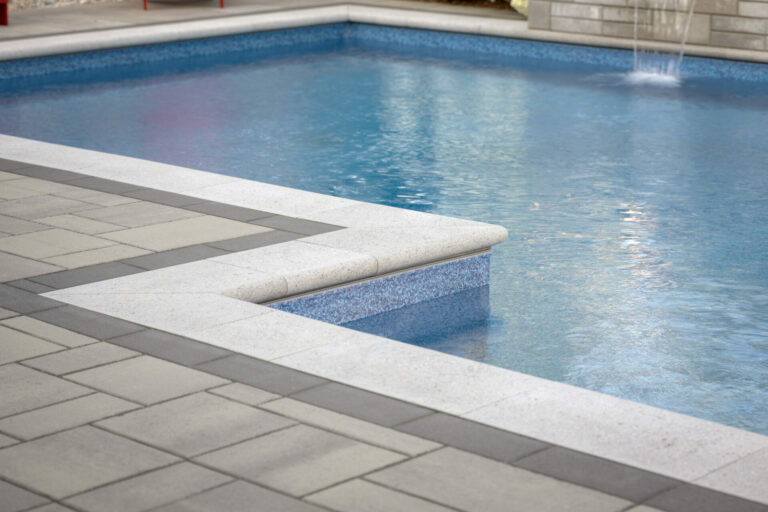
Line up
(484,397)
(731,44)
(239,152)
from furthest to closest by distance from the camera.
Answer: (731,44)
(239,152)
(484,397)

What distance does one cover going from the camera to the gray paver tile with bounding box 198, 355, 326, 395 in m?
3.54

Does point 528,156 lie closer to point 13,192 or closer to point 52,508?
point 13,192

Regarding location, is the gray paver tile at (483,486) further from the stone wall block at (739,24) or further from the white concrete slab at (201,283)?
the stone wall block at (739,24)

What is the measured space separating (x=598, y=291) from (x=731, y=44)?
6621 mm

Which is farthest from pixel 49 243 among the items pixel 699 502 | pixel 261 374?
pixel 699 502

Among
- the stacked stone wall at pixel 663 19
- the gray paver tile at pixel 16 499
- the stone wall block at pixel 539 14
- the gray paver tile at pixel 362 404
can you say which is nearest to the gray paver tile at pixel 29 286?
the gray paver tile at pixel 362 404

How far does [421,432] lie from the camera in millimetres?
3207

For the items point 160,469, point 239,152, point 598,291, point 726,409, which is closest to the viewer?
point 160,469

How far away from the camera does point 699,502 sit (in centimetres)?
279

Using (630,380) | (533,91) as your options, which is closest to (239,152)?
(533,91)

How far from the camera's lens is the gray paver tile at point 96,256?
4.81m

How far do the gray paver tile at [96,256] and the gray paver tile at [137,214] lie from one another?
397 millimetres

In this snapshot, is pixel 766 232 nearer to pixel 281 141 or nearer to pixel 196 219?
pixel 196 219

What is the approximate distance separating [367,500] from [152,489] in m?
0.54
